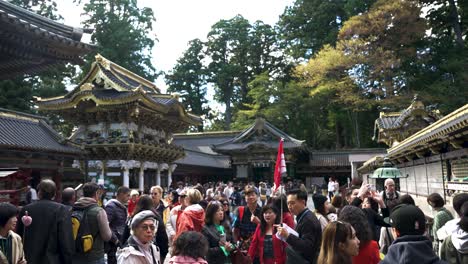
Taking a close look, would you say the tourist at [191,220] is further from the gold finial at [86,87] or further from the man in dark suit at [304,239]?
the gold finial at [86,87]

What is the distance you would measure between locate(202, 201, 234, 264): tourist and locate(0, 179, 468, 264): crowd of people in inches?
0.5

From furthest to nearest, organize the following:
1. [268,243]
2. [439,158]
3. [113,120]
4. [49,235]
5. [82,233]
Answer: [113,120] < [439,158] < [268,243] < [82,233] < [49,235]

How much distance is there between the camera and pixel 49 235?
488 centimetres

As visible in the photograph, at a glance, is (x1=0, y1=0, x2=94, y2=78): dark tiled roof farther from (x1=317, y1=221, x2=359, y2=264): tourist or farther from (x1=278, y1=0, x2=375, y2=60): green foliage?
(x1=278, y1=0, x2=375, y2=60): green foliage

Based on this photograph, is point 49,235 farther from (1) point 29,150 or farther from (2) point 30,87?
(2) point 30,87

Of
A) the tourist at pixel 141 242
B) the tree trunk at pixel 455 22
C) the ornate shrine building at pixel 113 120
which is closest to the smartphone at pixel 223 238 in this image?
the tourist at pixel 141 242

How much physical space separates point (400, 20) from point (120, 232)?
29934mm

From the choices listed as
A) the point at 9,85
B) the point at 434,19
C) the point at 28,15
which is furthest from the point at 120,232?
the point at 434,19

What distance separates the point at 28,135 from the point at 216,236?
1423cm

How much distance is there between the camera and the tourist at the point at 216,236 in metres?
5.19

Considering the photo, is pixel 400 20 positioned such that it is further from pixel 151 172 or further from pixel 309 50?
pixel 151 172

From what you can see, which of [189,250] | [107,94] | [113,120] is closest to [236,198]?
[113,120]

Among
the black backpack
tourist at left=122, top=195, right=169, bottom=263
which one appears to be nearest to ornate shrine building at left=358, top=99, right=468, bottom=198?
tourist at left=122, top=195, right=169, bottom=263

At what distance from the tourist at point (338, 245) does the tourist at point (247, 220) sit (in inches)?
117
